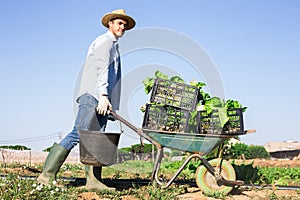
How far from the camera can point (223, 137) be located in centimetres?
421

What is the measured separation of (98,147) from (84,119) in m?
0.39

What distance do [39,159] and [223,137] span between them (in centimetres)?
598

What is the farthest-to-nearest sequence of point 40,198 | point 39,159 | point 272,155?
point 272,155, point 39,159, point 40,198

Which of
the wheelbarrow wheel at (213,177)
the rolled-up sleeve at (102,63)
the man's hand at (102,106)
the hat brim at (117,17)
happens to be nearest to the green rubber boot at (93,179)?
the man's hand at (102,106)

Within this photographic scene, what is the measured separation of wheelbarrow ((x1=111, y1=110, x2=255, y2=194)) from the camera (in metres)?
4.15

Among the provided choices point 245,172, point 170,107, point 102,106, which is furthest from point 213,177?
point 102,106

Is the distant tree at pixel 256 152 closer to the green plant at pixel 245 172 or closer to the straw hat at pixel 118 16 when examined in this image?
the green plant at pixel 245 172

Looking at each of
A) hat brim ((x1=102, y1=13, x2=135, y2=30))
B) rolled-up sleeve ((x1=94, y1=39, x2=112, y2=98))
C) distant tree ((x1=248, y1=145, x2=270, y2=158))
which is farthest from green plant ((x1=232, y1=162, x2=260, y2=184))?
distant tree ((x1=248, y1=145, x2=270, y2=158))

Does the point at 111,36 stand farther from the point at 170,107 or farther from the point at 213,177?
the point at 213,177

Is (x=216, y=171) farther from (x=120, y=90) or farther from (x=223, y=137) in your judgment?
(x=120, y=90)

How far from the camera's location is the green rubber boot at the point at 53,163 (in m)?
4.30

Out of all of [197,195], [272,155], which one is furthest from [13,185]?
[272,155]

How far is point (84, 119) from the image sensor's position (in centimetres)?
424

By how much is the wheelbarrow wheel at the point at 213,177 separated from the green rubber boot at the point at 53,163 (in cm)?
147
